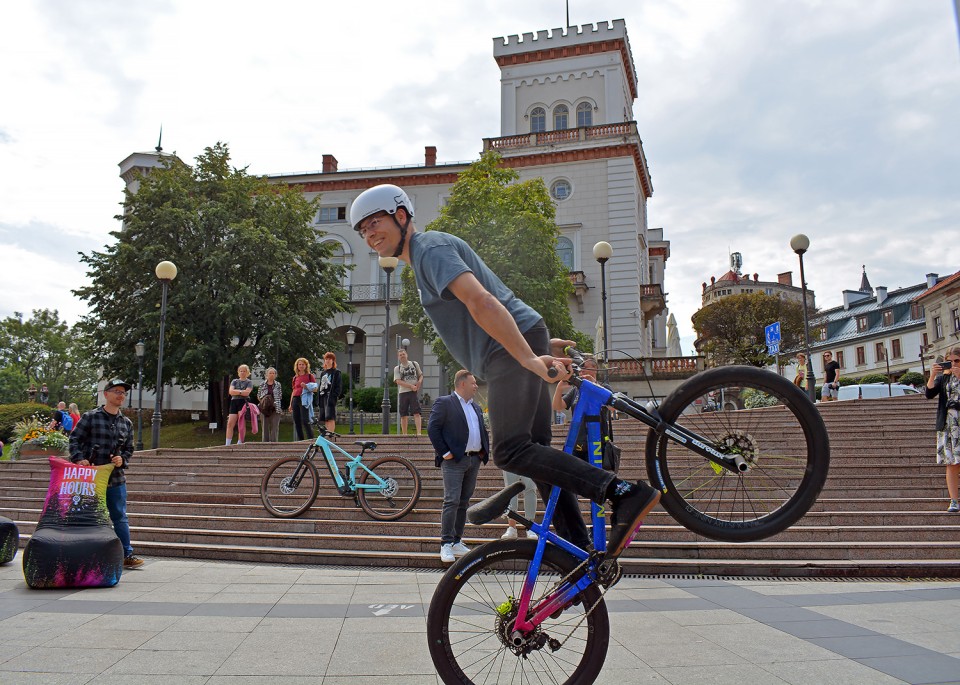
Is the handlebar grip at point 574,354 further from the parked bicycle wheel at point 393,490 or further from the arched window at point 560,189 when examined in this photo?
the arched window at point 560,189

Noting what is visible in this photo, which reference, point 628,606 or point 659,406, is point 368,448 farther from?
point 659,406

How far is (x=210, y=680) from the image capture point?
3.56 meters

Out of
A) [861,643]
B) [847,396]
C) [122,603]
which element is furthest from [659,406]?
[847,396]

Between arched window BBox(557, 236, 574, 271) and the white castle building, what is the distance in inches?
2.2

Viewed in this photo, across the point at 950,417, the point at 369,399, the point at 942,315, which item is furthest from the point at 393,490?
the point at 942,315

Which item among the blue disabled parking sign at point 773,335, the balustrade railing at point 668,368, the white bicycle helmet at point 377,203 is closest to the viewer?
the white bicycle helmet at point 377,203

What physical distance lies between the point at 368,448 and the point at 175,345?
22.7 metres

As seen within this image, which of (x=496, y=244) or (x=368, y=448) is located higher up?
(x=496, y=244)

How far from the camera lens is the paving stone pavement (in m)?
3.64

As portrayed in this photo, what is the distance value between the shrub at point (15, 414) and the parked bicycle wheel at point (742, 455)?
2721 cm

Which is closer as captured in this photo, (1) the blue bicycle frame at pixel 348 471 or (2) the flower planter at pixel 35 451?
(1) the blue bicycle frame at pixel 348 471

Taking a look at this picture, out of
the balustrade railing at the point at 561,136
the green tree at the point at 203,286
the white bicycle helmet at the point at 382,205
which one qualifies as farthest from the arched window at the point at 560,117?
the white bicycle helmet at the point at 382,205

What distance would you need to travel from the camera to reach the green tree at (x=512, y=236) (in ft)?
83.6

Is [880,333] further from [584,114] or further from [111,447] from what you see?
[111,447]
